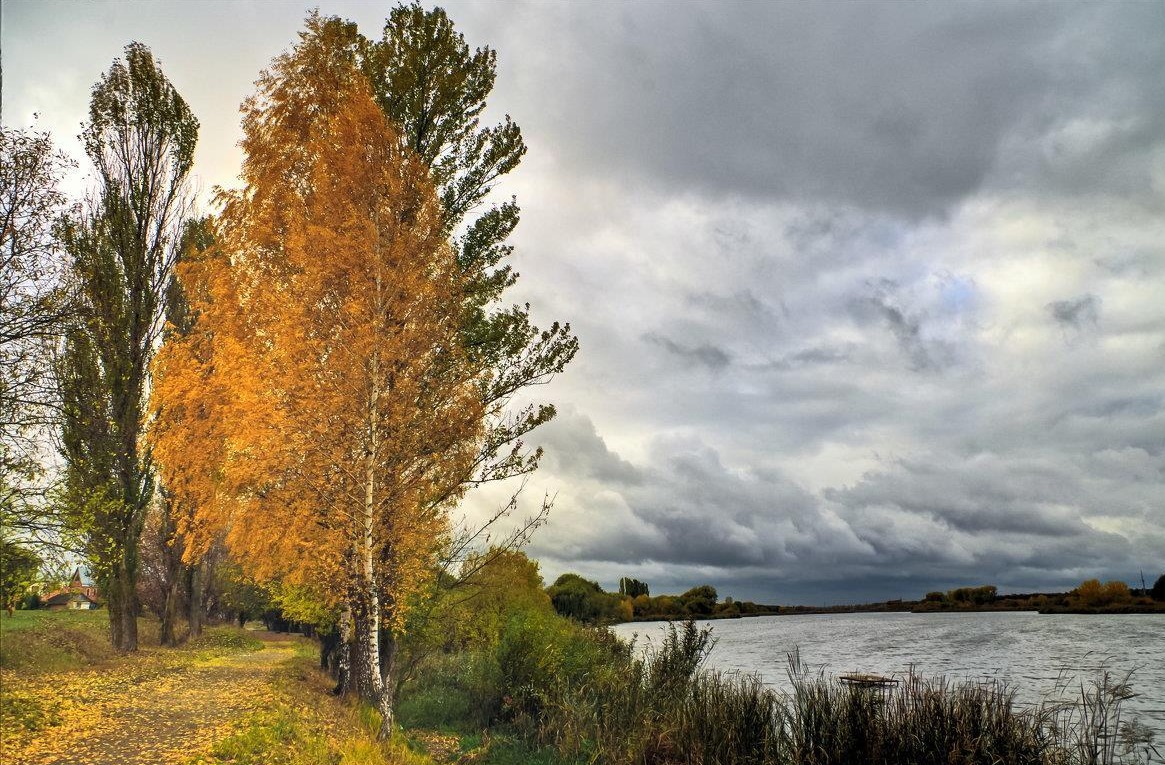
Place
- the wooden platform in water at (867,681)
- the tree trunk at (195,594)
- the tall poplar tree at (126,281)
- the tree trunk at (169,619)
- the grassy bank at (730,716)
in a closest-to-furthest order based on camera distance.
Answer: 1. the grassy bank at (730,716)
2. the wooden platform in water at (867,681)
3. the tall poplar tree at (126,281)
4. the tree trunk at (169,619)
5. the tree trunk at (195,594)

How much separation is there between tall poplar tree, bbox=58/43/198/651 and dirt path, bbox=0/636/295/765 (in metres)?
5.99

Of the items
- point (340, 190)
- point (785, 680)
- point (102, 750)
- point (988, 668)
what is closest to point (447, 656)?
point (785, 680)

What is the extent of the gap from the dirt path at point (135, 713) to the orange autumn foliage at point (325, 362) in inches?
118

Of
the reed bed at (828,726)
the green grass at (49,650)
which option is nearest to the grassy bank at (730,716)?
the reed bed at (828,726)

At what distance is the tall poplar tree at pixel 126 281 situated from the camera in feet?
81.3

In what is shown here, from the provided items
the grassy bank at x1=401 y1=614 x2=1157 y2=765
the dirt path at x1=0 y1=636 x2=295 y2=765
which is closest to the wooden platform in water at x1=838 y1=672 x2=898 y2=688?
the grassy bank at x1=401 y1=614 x2=1157 y2=765

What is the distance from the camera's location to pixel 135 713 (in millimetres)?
13430

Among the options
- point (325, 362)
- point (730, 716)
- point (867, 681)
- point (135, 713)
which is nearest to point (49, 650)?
point (135, 713)

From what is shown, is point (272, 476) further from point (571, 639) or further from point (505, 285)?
point (571, 639)

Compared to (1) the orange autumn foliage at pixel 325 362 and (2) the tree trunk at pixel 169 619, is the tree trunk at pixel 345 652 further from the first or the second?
(2) the tree trunk at pixel 169 619

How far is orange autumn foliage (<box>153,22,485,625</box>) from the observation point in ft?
44.1

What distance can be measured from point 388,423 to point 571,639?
11.6 metres

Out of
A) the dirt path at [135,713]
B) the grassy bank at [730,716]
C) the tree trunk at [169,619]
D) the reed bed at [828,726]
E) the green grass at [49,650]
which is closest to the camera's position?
the dirt path at [135,713]

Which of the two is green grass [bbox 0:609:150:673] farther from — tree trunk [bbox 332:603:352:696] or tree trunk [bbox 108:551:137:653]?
tree trunk [bbox 332:603:352:696]
